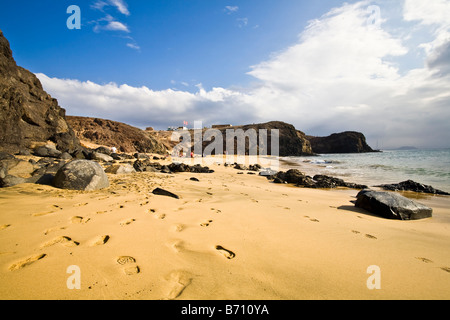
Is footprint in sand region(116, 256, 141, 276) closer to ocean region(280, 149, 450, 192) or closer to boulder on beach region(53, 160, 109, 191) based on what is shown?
boulder on beach region(53, 160, 109, 191)

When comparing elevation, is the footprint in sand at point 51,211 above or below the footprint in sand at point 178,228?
above

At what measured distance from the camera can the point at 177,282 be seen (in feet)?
4.87

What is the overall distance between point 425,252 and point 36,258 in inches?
167

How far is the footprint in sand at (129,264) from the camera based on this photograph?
1596mm

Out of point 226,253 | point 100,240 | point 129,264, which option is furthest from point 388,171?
point 100,240

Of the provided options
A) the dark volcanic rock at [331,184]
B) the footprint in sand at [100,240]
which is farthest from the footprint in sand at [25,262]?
the dark volcanic rock at [331,184]

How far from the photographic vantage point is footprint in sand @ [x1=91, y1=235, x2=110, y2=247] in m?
2.08

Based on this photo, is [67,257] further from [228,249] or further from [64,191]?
[64,191]

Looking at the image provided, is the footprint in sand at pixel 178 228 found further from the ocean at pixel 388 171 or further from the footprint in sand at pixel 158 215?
the ocean at pixel 388 171

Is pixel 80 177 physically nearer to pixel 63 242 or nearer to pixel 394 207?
pixel 63 242

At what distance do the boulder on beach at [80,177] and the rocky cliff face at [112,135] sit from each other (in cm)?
2391

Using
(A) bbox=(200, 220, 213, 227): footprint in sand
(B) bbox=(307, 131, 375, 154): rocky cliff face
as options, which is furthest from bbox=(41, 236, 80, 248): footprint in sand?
(B) bbox=(307, 131, 375, 154): rocky cliff face

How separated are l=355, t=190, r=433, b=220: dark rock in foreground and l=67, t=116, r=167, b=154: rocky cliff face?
2873cm

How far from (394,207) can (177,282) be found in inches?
187
